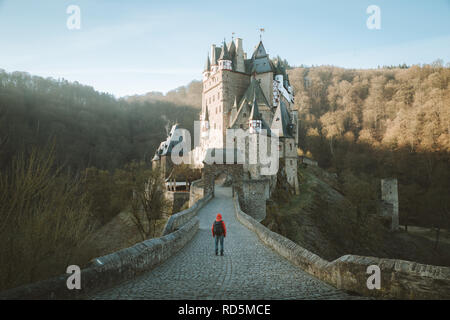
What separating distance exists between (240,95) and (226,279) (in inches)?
1579

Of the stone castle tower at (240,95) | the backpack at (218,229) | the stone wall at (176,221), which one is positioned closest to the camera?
the backpack at (218,229)

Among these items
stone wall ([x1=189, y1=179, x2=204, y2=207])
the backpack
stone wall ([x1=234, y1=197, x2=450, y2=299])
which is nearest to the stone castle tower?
stone wall ([x1=189, y1=179, x2=204, y2=207])

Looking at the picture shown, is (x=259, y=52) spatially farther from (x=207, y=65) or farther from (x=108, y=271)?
(x=108, y=271)

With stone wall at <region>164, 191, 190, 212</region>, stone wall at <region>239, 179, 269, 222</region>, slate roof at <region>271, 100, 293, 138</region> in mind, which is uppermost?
slate roof at <region>271, 100, 293, 138</region>

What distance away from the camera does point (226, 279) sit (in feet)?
19.5

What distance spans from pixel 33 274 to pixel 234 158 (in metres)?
20.0

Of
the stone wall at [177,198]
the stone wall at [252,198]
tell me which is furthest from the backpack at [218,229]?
the stone wall at [177,198]

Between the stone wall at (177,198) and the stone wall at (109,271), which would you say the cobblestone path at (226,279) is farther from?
the stone wall at (177,198)

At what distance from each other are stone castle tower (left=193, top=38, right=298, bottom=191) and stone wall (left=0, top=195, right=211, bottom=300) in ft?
92.8

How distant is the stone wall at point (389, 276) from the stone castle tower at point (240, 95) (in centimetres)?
2925

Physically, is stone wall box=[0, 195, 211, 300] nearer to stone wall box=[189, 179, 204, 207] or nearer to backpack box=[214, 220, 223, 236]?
backpack box=[214, 220, 223, 236]

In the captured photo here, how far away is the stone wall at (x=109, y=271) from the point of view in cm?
359

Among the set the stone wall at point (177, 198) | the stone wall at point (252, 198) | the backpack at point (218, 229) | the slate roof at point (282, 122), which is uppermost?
the slate roof at point (282, 122)

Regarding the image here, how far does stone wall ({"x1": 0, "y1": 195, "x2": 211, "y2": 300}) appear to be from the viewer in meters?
3.59
